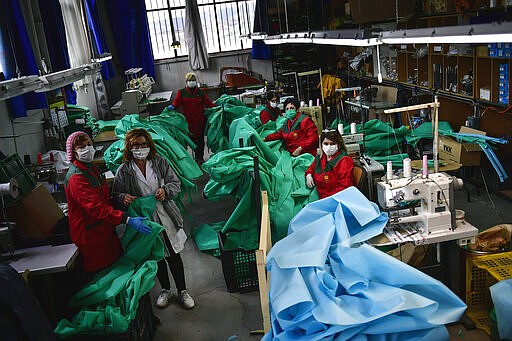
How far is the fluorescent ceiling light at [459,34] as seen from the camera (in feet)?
7.94

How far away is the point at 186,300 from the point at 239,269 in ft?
1.47

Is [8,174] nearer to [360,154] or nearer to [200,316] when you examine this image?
[200,316]

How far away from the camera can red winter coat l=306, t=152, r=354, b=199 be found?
361cm

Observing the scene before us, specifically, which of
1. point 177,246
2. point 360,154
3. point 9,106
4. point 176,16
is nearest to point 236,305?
point 177,246

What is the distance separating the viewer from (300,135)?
5.09 meters

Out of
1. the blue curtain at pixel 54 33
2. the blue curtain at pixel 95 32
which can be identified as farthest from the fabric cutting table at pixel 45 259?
the blue curtain at pixel 95 32

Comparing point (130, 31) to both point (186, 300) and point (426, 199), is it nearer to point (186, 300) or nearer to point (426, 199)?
point (186, 300)

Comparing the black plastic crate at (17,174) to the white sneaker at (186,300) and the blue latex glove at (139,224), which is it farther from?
the white sneaker at (186,300)

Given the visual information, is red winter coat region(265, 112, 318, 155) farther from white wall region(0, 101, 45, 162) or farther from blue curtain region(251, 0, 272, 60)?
blue curtain region(251, 0, 272, 60)

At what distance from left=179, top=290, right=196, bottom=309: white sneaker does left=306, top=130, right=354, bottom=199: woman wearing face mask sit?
1.25 metres

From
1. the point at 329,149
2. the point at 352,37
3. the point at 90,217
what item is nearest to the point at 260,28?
the point at 352,37

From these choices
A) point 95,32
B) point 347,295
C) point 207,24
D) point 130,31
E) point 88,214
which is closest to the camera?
point 347,295

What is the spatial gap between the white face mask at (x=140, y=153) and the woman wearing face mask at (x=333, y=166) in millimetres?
1308

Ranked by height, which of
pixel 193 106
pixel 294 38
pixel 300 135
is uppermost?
pixel 294 38
